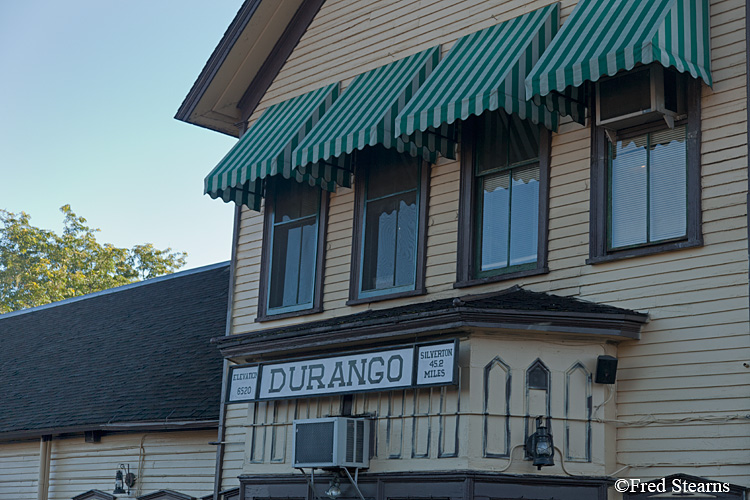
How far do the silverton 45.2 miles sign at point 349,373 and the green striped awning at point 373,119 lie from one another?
8.28 ft

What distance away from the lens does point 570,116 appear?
11.0m

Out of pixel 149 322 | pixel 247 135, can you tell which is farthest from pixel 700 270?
pixel 149 322

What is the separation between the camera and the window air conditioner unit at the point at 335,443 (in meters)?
10.7

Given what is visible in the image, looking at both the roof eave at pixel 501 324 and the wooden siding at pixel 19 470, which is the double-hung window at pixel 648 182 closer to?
the roof eave at pixel 501 324

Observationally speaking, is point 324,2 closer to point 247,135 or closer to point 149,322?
point 247,135

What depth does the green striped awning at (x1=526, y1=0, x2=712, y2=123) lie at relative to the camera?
31.6 ft

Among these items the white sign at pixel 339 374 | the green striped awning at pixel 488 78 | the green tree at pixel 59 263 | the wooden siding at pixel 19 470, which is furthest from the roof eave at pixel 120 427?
the green tree at pixel 59 263

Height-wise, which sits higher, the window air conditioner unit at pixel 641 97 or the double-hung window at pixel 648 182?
the window air conditioner unit at pixel 641 97

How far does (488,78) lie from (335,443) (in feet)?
13.4

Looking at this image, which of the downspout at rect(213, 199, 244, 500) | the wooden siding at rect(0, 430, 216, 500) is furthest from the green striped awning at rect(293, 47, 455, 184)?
the wooden siding at rect(0, 430, 216, 500)

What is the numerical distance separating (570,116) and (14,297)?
141ft

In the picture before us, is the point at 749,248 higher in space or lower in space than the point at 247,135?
lower

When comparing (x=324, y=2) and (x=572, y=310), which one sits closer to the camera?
(x=572, y=310)

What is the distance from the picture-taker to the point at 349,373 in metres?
11.1
